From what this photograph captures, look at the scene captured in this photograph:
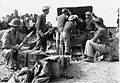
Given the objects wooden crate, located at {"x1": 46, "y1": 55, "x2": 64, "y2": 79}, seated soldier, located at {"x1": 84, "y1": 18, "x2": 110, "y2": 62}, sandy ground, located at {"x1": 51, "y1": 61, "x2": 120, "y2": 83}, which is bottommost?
sandy ground, located at {"x1": 51, "y1": 61, "x2": 120, "y2": 83}

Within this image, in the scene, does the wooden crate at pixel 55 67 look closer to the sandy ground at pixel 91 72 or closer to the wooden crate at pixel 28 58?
the sandy ground at pixel 91 72

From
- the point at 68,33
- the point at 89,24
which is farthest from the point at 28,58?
the point at 89,24

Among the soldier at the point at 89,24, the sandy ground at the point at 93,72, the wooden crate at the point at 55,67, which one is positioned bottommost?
the sandy ground at the point at 93,72

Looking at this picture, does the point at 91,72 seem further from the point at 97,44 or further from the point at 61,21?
the point at 61,21

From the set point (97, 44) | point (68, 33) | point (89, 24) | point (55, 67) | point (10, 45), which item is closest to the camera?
point (55, 67)

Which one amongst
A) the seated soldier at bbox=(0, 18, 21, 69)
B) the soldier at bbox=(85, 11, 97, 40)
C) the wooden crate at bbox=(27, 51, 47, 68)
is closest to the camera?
the seated soldier at bbox=(0, 18, 21, 69)

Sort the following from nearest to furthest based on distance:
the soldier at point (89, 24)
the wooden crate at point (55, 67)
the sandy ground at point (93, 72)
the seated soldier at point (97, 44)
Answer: the sandy ground at point (93, 72), the wooden crate at point (55, 67), the seated soldier at point (97, 44), the soldier at point (89, 24)

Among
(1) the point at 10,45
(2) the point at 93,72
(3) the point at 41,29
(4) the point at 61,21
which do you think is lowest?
(2) the point at 93,72

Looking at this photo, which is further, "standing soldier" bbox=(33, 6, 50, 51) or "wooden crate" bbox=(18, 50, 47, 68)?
"standing soldier" bbox=(33, 6, 50, 51)

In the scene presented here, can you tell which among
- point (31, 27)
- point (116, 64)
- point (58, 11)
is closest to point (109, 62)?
point (116, 64)

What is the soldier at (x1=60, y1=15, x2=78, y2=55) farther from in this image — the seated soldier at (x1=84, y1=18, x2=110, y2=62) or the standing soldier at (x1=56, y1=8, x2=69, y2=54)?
the seated soldier at (x1=84, y1=18, x2=110, y2=62)

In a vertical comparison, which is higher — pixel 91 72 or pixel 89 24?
pixel 89 24

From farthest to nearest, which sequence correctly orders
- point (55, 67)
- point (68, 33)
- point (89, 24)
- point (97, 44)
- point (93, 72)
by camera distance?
point (89, 24)
point (68, 33)
point (97, 44)
point (93, 72)
point (55, 67)

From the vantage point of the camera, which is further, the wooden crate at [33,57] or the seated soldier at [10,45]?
the wooden crate at [33,57]
